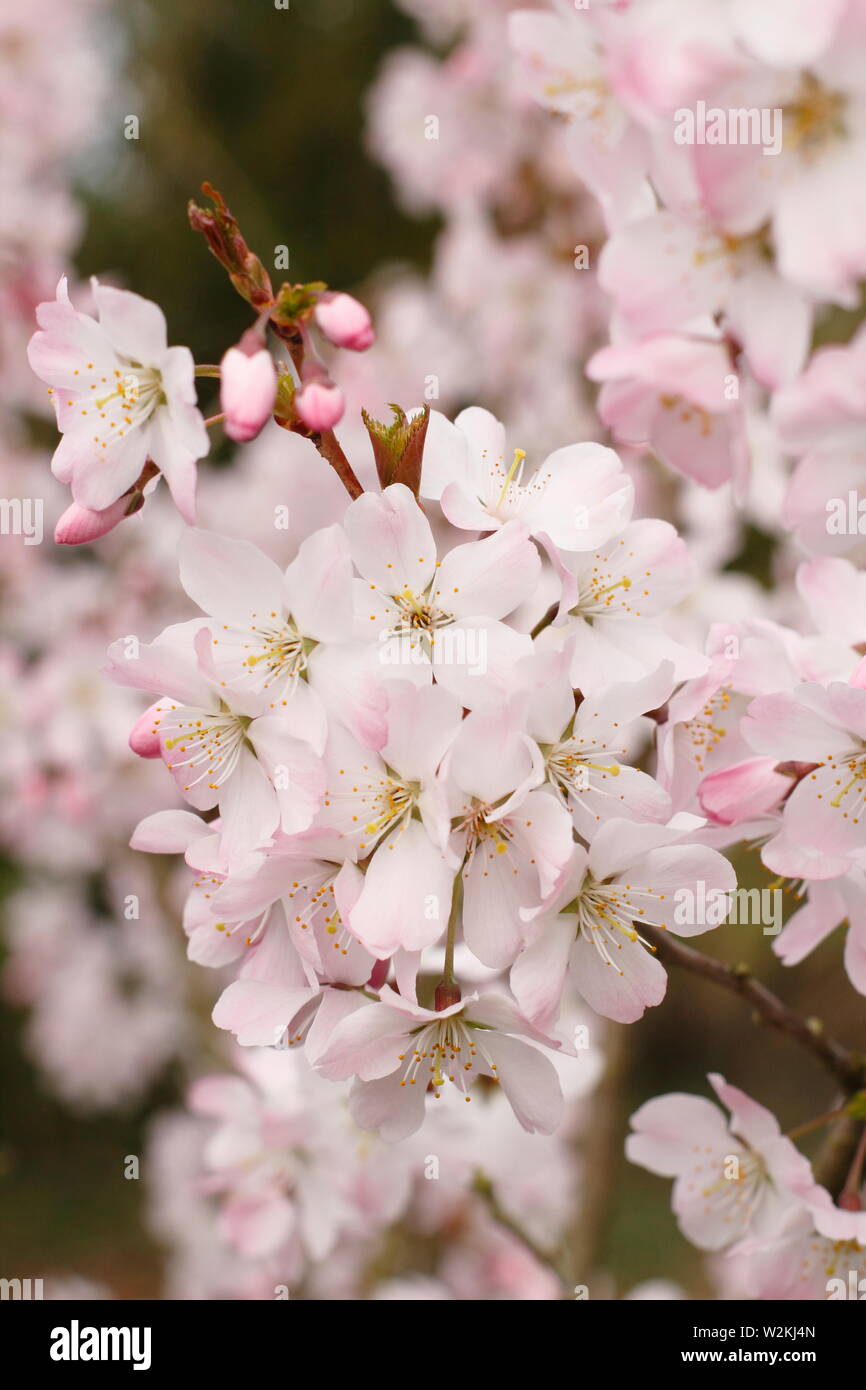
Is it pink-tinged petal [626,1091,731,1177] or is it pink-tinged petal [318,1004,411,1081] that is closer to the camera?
pink-tinged petal [318,1004,411,1081]

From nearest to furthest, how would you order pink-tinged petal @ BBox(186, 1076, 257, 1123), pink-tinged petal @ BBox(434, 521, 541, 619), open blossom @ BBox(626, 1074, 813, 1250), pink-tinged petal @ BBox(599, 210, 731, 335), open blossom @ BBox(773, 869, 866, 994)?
pink-tinged petal @ BBox(599, 210, 731, 335) → pink-tinged petal @ BBox(434, 521, 541, 619) → open blossom @ BBox(773, 869, 866, 994) → open blossom @ BBox(626, 1074, 813, 1250) → pink-tinged petal @ BBox(186, 1076, 257, 1123)

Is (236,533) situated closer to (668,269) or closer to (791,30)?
(668,269)

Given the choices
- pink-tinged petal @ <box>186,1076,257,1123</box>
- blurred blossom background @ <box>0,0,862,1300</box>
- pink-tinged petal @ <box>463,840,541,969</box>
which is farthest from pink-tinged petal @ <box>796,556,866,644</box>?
pink-tinged petal @ <box>186,1076,257,1123</box>

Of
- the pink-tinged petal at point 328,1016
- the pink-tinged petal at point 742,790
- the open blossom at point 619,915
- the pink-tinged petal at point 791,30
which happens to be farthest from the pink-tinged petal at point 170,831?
the pink-tinged petal at point 791,30

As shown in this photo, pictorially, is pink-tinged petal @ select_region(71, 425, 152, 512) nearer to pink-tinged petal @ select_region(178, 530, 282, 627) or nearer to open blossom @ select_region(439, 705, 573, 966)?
pink-tinged petal @ select_region(178, 530, 282, 627)

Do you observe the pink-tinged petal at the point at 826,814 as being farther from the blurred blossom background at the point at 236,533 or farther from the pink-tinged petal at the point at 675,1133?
the blurred blossom background at the point at 236,533

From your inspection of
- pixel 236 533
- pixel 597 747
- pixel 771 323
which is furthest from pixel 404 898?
pixel 236 533
